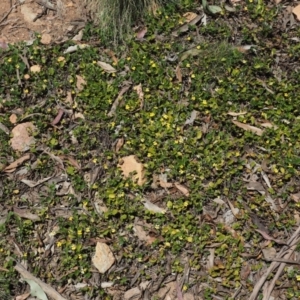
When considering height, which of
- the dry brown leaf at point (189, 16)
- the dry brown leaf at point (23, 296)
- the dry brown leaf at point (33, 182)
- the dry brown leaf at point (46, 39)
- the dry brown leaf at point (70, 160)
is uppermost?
the dry brown leaf at point (46, 39)

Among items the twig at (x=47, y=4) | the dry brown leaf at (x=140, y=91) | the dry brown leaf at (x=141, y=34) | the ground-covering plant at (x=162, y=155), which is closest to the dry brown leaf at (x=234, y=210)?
the ground-covering plant at (x=162, y=155)

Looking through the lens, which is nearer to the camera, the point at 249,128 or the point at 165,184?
the point at 165,184

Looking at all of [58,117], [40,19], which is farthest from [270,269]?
[40,19]

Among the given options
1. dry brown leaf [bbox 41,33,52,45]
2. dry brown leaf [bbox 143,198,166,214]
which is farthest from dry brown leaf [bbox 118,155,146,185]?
dry brown leaf [bbox 41,33,52,45]

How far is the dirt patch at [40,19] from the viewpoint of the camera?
4871mm

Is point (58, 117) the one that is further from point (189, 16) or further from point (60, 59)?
point (189, 16)

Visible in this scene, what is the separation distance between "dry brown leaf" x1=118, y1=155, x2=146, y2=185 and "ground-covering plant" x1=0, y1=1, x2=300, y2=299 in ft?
0.13

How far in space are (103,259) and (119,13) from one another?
208 centimetres

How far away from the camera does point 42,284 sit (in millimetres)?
3725

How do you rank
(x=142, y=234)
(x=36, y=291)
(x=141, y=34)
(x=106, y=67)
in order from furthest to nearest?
(x=141, y=34) → (x=106, y=67) → (x=142, y=234) → (x=36, y=291)

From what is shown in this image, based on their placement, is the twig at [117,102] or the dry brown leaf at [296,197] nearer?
the dry brown leaf at [296,197]

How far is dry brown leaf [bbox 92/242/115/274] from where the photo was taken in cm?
377

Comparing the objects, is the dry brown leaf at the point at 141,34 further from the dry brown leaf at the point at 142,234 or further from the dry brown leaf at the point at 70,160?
the dry brown leaf at the point at 142,234

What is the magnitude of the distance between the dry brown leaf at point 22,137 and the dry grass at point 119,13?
106 centimetres
